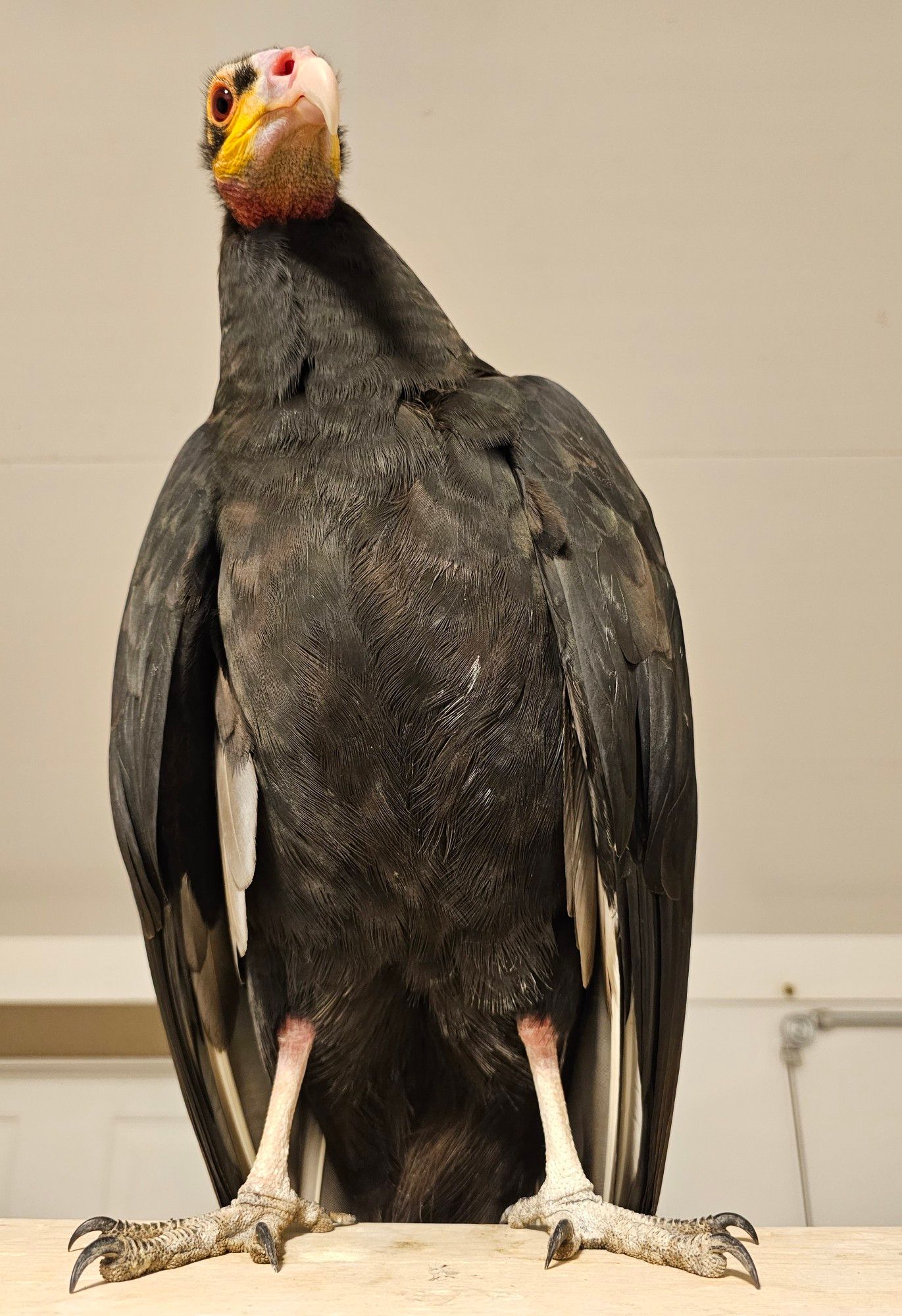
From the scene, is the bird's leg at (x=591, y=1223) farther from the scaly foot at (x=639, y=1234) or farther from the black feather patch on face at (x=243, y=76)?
the black feather patch on face at (x=243, y=76)

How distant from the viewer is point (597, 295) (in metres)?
2.71

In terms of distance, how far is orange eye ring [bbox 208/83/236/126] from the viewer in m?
1.84

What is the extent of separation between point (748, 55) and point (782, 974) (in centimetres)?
248

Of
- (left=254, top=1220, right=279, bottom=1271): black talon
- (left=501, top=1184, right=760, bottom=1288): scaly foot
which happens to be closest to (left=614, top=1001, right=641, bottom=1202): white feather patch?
(left=501, top=1184, right=760, bottom=1288): scaly foot

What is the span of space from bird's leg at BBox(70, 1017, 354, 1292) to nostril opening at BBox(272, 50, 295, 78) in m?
1.49

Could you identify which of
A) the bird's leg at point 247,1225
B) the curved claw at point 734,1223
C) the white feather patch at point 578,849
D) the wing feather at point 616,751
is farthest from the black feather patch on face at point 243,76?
the curved claw at point 734,1223

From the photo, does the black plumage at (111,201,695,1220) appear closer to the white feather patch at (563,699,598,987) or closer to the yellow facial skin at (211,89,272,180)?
the white feather patch at (563,699,598,987)

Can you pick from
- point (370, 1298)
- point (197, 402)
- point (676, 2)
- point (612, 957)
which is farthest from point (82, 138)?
point (370, 1298)

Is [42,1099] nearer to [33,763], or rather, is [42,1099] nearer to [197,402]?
[33,763]

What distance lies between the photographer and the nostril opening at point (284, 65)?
5.63ft

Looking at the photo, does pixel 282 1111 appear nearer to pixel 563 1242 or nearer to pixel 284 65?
pixel 563 1242

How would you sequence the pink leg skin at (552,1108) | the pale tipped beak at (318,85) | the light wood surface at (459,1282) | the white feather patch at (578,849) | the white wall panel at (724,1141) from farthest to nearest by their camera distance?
the white wall panel at (724,1141), the pale tipped beak at (318,85), the white feather patch at (578,849), the pink leg skin at (552,1108), the light wood surface at (459,1282)

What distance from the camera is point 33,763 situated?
3133 millimetres

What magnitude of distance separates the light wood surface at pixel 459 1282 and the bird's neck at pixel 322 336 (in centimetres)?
105
